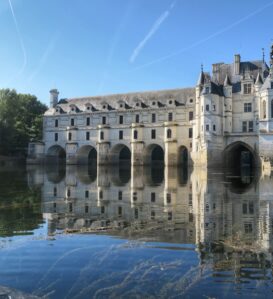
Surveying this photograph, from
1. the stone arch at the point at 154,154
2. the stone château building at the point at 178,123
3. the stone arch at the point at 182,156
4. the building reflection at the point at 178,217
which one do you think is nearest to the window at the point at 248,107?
the stone château building at the point at 178,123

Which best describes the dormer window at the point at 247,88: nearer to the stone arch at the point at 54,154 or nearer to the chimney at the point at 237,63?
the chimney at the point at 237,63

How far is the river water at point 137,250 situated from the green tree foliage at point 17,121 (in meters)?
56.0

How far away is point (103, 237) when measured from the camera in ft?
32.0

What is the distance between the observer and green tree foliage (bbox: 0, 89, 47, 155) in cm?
6788

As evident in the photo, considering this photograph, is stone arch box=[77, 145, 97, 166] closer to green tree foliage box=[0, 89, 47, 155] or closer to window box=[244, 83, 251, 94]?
green tree foliage box=[0, 89, 47, 155]

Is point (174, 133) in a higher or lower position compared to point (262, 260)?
higher

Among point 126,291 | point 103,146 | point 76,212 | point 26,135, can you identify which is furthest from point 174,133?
point 126,291

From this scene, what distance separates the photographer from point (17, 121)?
239 feet

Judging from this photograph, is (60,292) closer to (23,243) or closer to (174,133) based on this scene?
(23,243)

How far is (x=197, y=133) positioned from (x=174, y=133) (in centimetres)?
649

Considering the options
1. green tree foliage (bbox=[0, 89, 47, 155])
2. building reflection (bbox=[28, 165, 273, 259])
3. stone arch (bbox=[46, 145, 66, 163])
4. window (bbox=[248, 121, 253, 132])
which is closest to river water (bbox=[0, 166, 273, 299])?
building reflection (bbox=[28, 165, 273, 259])

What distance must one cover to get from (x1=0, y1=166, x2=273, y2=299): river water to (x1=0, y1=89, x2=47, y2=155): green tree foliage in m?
56.0

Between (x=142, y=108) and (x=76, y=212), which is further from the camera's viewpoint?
(x=142, y=108)

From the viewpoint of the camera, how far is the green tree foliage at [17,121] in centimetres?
6788
